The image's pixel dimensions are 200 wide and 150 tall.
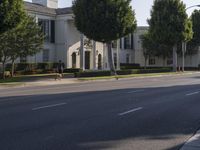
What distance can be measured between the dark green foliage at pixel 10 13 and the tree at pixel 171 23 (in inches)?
1282

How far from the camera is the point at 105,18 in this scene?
4578cm

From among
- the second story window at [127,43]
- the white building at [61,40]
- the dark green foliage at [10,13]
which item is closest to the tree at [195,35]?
the second story window at [127,43]

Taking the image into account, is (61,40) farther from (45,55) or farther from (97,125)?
(97,125)

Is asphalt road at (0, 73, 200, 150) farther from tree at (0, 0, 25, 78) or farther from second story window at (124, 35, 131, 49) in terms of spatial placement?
second story window at (124, 35, 131, 49)

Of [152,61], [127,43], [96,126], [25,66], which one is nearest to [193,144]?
[96,126]

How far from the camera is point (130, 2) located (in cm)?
4734

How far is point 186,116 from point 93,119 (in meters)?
2.97

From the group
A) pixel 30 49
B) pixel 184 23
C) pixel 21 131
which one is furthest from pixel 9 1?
pixel 184 23

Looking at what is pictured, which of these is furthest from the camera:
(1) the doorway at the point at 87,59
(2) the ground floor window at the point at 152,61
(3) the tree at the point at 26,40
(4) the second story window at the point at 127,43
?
(2) the ground floor window at the point at 152,61

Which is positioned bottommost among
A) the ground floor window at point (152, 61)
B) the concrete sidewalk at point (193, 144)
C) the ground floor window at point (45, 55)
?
the concrete sidewalk at point (193, 144)

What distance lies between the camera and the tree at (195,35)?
3095 inches

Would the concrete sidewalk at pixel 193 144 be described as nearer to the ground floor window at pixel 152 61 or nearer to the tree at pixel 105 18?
the tree at pixel 105 18

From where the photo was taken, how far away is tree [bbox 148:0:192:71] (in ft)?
206

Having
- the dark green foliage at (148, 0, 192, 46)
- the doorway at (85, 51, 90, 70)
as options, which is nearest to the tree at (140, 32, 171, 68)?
the dark green foliage at (148, 0, 192, 46)
